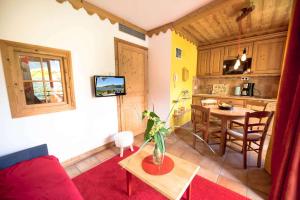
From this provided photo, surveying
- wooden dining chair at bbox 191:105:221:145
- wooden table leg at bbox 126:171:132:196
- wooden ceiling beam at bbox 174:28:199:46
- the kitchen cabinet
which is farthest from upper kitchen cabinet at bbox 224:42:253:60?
wooden table leg at bbox 126:171:132:196

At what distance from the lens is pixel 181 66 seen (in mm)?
3574

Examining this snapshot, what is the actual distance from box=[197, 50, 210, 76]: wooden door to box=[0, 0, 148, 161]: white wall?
2.73 m

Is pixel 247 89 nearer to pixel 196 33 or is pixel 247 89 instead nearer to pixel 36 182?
pixel 196 33

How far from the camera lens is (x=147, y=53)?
3482 millimetres

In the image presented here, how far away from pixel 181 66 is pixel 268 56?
223 cm

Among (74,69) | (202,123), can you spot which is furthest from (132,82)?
(202,123)

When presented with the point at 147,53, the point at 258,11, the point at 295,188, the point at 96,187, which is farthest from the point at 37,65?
the point at 258,11

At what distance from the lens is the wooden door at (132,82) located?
2881 millimetres

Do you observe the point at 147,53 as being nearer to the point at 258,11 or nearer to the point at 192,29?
the point at 192,29

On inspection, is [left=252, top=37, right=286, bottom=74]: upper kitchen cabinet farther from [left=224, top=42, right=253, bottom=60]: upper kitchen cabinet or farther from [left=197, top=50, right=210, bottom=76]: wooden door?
[left=197, top=50, right=210, bottom=76]: wooden door

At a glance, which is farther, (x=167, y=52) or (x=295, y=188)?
(x=167, y=52)

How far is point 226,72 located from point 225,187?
3.32 m

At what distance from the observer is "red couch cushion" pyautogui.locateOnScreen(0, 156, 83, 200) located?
111 centimetres

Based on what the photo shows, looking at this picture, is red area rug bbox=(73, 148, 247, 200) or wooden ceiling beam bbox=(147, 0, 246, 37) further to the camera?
wooden ceiling beam bbox=(147, 0, 246, 37)
